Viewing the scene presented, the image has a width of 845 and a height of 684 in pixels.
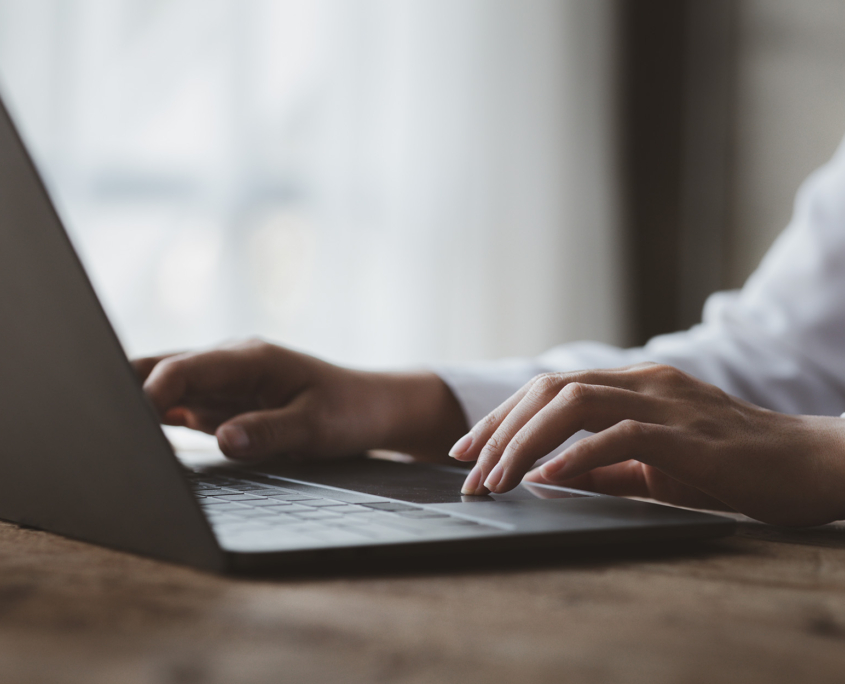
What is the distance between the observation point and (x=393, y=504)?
1.31ft

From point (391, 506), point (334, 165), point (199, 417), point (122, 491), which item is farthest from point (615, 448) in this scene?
point (334, 165)

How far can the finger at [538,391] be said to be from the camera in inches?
18.3

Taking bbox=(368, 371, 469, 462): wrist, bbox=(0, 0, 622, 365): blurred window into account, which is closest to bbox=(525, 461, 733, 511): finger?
bbox=(368, 371, 469, 462): wrist

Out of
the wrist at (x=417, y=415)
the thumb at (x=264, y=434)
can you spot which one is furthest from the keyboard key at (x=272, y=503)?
the wrist at (x=417, y=415)

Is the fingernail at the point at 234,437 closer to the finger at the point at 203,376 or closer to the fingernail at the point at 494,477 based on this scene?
the finger at the point at 203,376

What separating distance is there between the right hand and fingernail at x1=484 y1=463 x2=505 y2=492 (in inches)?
9.8

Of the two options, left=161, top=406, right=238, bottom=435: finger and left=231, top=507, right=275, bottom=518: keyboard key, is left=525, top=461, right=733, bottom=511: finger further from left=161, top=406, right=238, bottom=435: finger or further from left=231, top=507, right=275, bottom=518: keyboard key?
left=161, top=406, right=238, bottom=435: finger

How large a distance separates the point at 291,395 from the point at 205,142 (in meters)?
1.28

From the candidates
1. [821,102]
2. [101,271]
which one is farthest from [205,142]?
[821,102]

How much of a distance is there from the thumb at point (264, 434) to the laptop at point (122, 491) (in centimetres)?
20

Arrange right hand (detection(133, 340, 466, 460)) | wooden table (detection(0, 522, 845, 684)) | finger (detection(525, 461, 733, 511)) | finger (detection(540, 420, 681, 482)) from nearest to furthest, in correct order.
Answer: wooden table (detection(0, 522, 845, 684)), finger (detection(540, 420, 681, 482)), finger (detection(525, 461, 733, 511)), right hand (detection(133, 340, 466, 460))

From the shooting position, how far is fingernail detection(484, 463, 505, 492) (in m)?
0.43

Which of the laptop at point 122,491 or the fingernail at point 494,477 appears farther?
the fingernail at point 494,477

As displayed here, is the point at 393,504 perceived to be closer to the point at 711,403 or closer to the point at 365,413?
the point at 711,403
